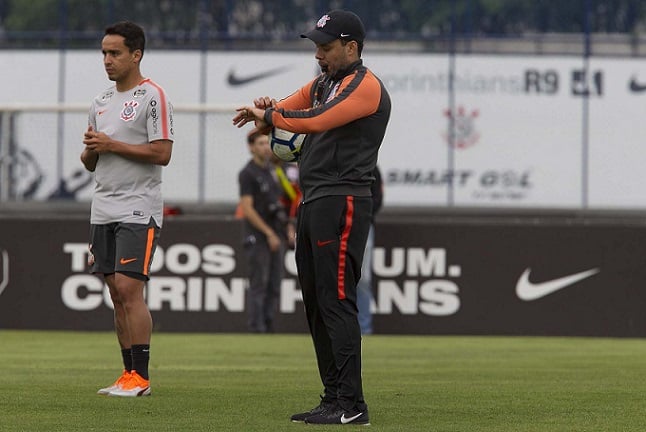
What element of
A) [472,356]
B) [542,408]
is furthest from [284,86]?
[542,408]

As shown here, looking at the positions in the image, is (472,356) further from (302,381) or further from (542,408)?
(542,408)

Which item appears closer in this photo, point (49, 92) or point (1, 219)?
point (1, 219)

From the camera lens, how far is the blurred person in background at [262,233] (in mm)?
15133

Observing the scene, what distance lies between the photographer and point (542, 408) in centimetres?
820

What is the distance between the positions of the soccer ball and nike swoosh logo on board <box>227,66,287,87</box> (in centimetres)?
1898

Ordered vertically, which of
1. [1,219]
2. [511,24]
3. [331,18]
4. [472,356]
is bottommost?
[472,356]

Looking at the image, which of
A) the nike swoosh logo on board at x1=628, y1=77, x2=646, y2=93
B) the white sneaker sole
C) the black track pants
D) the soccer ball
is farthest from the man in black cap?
the nike swoosh logo on board at x1=628, y1=77, x2=646, y2=93

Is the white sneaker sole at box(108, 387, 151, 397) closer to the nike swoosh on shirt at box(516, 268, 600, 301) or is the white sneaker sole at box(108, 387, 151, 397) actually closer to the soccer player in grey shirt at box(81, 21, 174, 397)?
the soccer player in grey shirt at box(81, 21, 174, 397)

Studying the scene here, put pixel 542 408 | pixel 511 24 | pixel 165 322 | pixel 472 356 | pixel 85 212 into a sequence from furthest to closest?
1. pixel 511 24
2. pixel 85 212
3. pixel 165 322
4. pixel 472 356
5. pixel 542 408

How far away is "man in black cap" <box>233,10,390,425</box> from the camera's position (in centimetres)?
729

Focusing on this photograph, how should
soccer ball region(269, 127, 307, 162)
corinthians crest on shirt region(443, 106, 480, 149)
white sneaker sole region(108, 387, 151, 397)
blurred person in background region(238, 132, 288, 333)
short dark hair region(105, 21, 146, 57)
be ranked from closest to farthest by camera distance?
1. soccer ball region(269, 127, 307, 162)
2. white sneaker sole region(108, 387, 151, 397)
3. short dark hair region(105, 21, 146, 57)
4. blurred person in background region(238, 132, 288, 333)
5. corinthians crest on shirt region(443, 106, 480, 149)

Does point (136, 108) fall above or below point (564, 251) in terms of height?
above

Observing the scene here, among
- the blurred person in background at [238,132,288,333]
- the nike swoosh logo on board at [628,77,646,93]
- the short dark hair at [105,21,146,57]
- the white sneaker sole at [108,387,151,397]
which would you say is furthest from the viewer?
the nike swoosh logo on board at [628,77,646,93]

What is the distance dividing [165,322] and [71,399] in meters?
7.04
